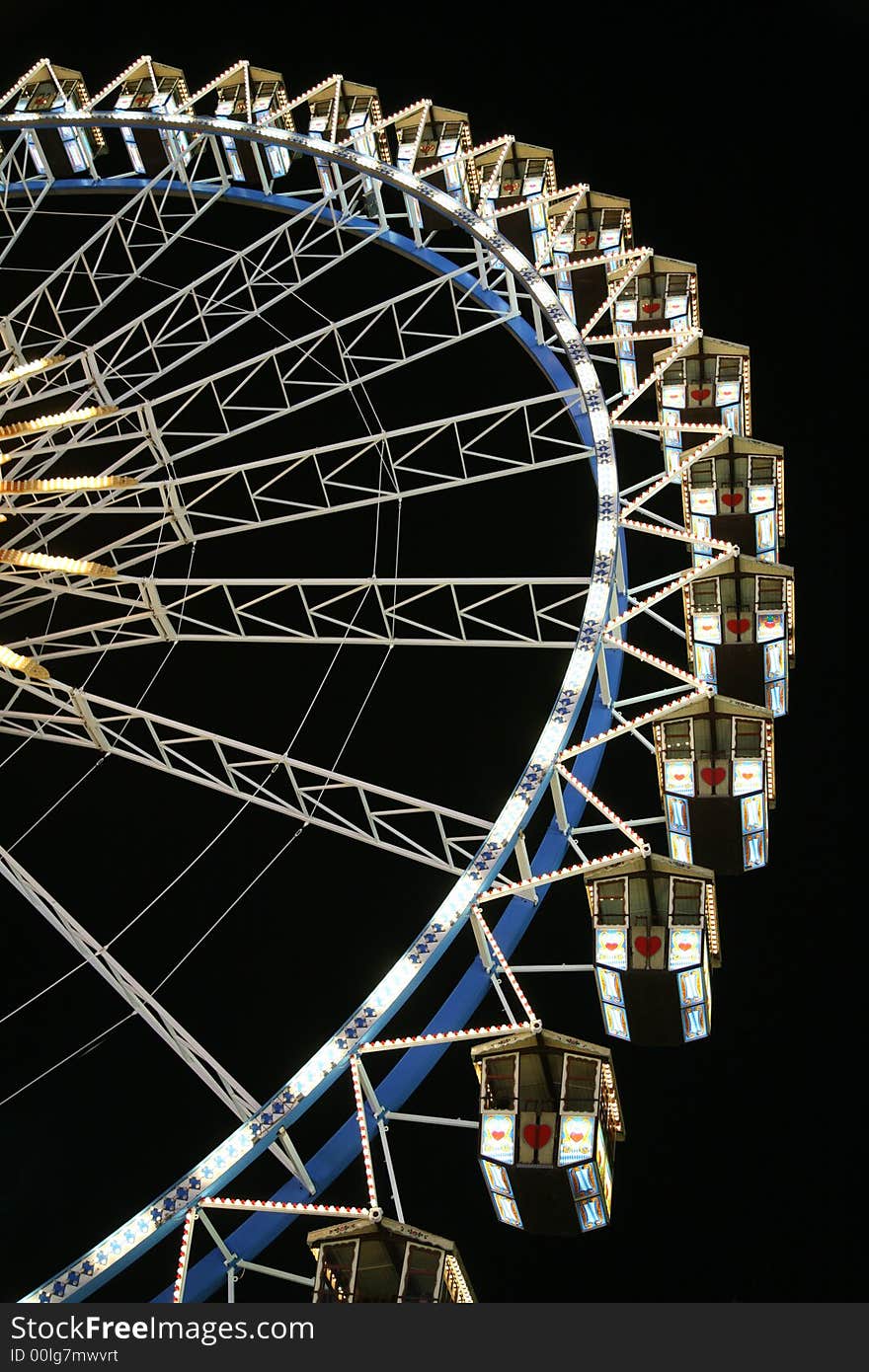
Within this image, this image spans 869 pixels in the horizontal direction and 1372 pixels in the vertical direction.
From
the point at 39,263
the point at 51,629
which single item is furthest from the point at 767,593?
the point at 39,263

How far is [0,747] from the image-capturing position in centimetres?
2770

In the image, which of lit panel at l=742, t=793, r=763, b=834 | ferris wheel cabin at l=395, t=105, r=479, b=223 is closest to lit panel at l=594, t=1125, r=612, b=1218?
lit panel at l=742, t=793, r=763, b=834

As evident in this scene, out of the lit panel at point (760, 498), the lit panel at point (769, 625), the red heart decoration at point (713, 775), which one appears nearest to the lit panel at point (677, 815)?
the red heart decoration at point (713, 775)

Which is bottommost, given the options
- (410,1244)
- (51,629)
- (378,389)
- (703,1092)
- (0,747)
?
(703,1092)

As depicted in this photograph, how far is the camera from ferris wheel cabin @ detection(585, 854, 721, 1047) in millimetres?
16688

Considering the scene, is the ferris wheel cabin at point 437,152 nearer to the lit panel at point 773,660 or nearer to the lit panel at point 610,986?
the lit panel at point 773,660

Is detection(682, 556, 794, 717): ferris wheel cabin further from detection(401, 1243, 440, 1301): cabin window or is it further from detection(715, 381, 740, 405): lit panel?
detection(401, 1243, 440, 1301): cabin window

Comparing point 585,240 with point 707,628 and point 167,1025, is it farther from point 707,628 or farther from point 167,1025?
point 167,1025

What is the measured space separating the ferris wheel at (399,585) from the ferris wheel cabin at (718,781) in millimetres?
42

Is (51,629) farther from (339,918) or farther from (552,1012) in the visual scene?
(552,1012)

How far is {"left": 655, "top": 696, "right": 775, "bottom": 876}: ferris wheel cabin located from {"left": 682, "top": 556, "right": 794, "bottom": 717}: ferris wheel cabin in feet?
4.32

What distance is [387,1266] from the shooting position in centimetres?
1424

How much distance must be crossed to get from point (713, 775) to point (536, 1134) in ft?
15.9
